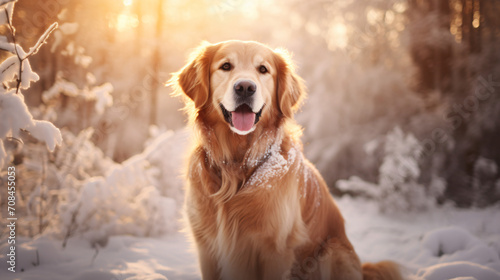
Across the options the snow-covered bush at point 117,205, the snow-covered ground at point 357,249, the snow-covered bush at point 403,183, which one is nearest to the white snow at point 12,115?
the snow-covered ground at point 357,249

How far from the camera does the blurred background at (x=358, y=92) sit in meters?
3.74

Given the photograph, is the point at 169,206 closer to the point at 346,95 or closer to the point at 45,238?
the point at 45,238

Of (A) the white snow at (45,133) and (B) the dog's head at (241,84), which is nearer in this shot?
(A) the white snow at (45,133)

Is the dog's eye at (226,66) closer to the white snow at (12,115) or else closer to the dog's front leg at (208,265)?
the white snow at (12,115)

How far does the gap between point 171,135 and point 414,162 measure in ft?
13.1

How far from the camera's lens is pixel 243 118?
2172mm

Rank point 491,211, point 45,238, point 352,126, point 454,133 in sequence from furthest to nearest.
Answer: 1. point 352,126
2. point 454,133
3. point 491,211
4. point 45,238

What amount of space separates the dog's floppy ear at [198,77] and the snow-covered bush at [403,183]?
3644mm

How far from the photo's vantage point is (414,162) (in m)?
4.69

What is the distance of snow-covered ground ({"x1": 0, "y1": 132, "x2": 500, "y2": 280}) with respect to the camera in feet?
8.30

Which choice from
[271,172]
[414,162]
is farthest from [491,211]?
[271,172]

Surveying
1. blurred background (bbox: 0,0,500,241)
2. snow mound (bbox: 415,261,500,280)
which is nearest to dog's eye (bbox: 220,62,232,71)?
blurred background (bbox: 0,0,500,241)

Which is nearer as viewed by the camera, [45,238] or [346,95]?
[45,238]

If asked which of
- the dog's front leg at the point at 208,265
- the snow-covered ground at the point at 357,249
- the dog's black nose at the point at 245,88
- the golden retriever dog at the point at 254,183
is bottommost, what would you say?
the snow-covered ground at the point at 357,249
